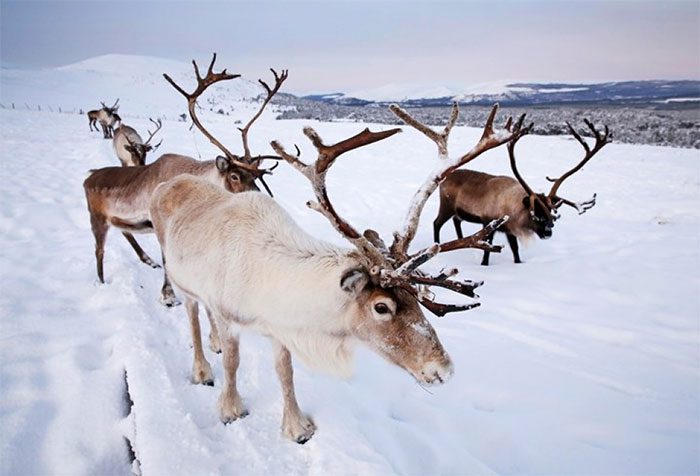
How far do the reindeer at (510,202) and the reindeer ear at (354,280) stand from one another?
14.2 ft

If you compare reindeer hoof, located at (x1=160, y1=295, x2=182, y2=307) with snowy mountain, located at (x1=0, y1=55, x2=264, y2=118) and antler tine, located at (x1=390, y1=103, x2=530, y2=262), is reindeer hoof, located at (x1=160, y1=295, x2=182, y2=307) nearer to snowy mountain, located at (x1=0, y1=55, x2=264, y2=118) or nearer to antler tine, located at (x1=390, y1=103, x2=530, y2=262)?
antler tine, located at (x1=390, y1=103, x2=530, y2=262)

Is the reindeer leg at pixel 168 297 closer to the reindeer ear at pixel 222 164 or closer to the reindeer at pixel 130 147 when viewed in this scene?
the reindeer ear at pixel 222 164

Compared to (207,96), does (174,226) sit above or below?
below

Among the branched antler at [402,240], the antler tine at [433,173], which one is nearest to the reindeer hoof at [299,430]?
the branched antler at [402,240]

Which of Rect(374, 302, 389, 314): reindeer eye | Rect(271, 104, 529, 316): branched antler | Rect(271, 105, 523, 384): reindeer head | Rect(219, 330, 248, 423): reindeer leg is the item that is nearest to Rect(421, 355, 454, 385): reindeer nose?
Rect(271, 105, 523, 384): reindeer head

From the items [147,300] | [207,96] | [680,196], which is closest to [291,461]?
[147,300]

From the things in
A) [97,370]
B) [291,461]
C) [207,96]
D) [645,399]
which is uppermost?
[207,96]

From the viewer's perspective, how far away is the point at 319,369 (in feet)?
8.07

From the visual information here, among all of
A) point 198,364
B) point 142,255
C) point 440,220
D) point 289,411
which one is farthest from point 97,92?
point 289,411

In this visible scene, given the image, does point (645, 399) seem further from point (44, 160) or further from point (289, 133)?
point (289, 133)

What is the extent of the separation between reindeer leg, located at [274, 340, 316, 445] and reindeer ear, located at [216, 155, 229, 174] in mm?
2849

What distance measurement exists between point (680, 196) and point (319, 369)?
1009 centimetres

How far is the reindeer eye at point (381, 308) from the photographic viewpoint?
2176 mm

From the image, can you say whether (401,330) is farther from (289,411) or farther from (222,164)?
(222,164)
